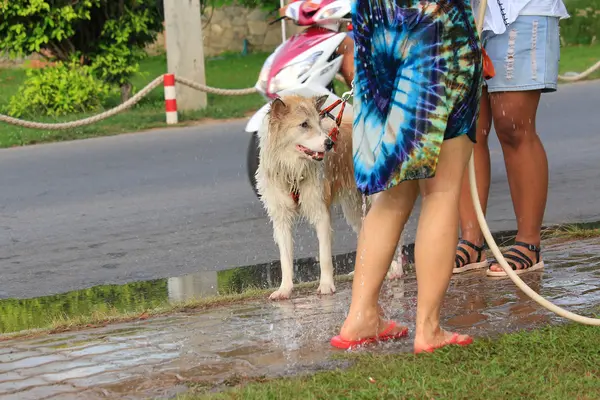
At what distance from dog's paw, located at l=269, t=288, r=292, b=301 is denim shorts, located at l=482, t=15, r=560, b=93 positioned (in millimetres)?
1603

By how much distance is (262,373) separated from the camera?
426cm

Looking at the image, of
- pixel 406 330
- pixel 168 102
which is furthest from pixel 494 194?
pixel 168 102

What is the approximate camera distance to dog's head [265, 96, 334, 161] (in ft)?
19.5

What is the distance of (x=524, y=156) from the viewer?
586 cm

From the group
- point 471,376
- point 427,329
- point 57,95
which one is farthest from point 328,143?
point 57,95

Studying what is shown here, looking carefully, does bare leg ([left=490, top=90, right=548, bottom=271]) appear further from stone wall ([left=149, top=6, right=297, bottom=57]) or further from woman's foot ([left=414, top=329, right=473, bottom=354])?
stone wall ([left=149, top=6, right=297, bottom=57])

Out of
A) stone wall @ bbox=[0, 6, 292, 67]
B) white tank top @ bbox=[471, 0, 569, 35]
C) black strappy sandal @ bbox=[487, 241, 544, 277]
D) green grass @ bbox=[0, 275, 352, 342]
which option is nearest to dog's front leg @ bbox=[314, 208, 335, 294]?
green grass @ bbox=[0, 275, 352, 342]

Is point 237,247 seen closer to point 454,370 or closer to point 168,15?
point 454,370

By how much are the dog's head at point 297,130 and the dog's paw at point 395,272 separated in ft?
2.57

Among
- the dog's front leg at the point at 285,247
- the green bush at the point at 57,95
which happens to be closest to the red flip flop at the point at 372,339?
the dog's front leg at the point at 285,247

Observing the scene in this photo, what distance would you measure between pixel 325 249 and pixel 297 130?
2.32 ft

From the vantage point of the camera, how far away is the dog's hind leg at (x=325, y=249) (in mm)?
5898

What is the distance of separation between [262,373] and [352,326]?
1.73 feet

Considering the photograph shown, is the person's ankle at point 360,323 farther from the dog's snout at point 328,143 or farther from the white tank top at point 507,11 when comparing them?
the white tank top at point 507,11
